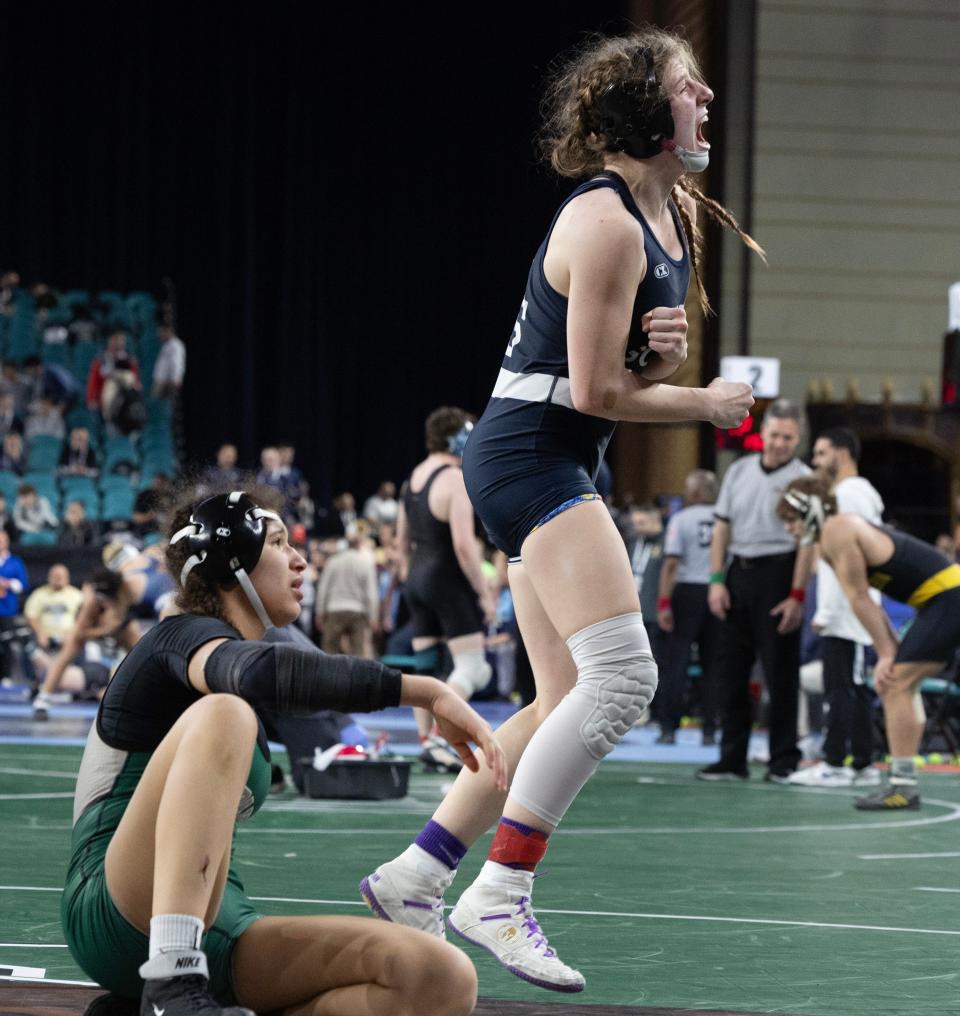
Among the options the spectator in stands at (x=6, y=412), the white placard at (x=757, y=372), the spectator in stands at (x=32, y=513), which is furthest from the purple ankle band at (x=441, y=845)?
the spectator in stands at (x=6, y=412)

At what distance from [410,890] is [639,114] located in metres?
1.63

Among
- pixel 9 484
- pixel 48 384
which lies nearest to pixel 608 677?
pixel 9 484

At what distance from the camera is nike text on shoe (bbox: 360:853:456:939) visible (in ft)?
11.2

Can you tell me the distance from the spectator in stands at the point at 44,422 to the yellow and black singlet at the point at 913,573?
46.3 ft

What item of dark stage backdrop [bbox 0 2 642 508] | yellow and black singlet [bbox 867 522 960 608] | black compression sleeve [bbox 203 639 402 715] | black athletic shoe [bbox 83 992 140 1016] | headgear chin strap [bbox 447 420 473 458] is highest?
dark stage backdrop [bbox 0 2 642 508]

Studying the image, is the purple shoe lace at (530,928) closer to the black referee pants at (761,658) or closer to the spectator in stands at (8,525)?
the black referee pants at (761,658)

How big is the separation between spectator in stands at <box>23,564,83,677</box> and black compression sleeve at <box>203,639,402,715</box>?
12453 millimetres

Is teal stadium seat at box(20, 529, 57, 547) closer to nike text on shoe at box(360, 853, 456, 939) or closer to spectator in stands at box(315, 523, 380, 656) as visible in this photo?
spectator in stands at box(315, 523, 380, 656)

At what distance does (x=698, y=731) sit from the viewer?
516 inches

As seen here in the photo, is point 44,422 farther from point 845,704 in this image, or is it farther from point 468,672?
point 845,704

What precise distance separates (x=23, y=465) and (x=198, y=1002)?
1805cm

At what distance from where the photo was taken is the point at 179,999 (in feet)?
8.27

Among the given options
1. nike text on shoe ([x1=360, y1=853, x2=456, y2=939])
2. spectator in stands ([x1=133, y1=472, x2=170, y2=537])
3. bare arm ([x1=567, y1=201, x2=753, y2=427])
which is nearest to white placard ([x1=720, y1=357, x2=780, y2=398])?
spectator in stands ([x1=133, y1=472, x2=170, y2=537])

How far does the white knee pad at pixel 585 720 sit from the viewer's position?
3.30 m
